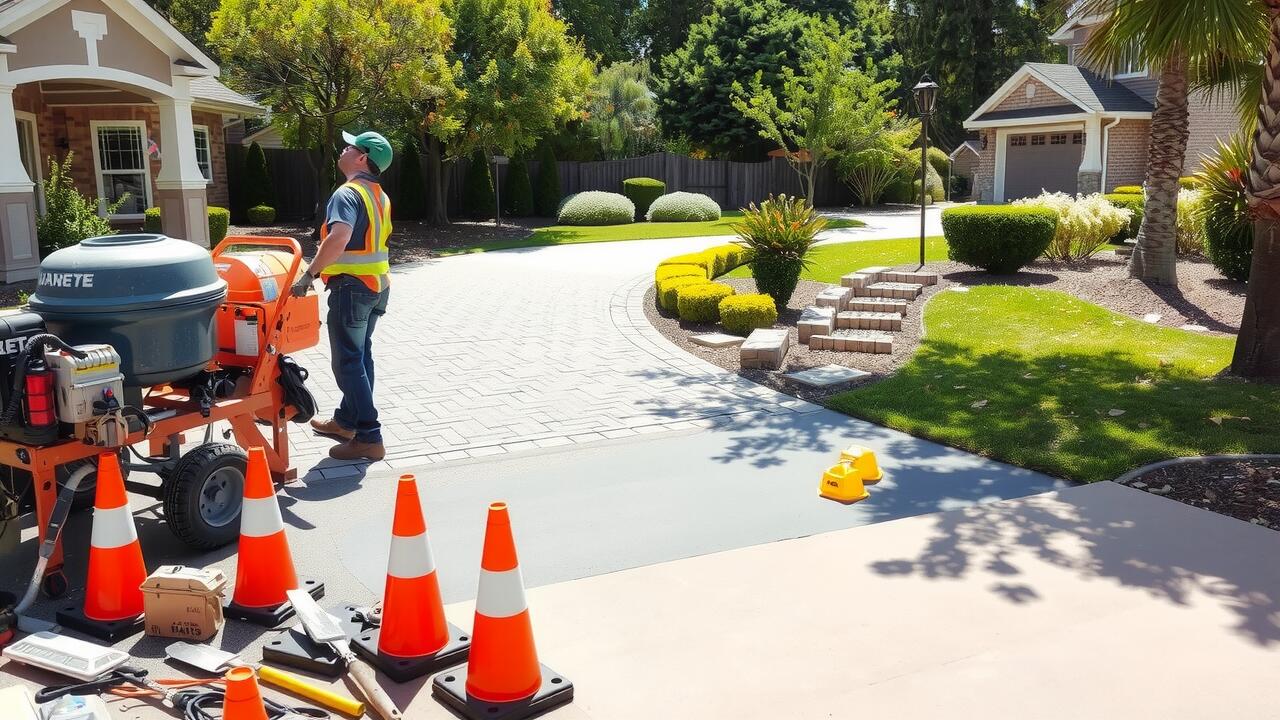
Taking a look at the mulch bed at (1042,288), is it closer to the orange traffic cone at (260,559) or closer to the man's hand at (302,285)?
the man's hand at (302,285)

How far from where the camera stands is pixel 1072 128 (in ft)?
98.3

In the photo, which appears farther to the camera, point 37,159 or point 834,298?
point 37,159

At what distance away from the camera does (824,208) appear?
115ft

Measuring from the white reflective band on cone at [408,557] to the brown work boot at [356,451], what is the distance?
2843mm

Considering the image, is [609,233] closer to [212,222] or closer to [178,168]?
[212,222]

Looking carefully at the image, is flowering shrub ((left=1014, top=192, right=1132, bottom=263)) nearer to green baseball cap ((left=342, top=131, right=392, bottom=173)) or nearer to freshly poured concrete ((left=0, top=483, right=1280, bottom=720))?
freshly poured concrete ((left=0, top=483, right=1280, bottom=720))

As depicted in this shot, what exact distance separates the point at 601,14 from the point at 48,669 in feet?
153

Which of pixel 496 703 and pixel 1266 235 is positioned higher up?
pixel 1266 235

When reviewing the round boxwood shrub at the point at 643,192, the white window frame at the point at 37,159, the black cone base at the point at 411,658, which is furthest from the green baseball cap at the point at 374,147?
the round boxwood shrub at the point at 643,192

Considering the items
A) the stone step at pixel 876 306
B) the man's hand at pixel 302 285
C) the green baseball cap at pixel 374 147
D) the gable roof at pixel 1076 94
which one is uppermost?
the gable roof at pixel 1076 94

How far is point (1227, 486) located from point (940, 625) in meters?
2.87

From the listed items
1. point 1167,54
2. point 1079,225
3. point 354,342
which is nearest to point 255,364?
point 354,342

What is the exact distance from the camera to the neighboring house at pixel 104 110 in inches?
588

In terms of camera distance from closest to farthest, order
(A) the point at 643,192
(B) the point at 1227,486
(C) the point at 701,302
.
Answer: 1. (B) the point at 1227,486
2. (C) the point at 701,302
3. (A) the point at 643,192
